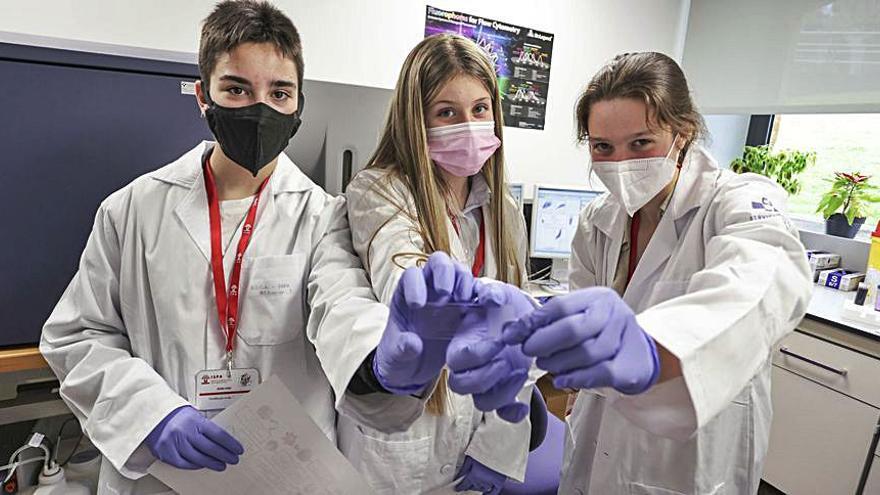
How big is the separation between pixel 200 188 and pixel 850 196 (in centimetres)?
287

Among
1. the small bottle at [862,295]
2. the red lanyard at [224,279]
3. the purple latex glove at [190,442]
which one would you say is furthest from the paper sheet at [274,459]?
the small bottle at [862,295]

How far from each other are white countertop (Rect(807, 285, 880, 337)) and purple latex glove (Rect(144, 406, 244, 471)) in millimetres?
1748

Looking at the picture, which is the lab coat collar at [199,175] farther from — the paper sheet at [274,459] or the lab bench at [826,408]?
the lab bench at [826,408]

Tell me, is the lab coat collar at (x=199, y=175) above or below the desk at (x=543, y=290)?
above

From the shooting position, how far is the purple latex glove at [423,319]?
0.58m

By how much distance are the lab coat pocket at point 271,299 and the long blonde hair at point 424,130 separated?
24 cm

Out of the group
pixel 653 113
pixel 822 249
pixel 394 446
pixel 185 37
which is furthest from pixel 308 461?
pixel 822 249

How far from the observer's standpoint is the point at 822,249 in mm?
2607

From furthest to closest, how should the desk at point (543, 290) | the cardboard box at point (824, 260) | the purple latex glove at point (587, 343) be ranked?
the cardboard box at point (824, 260)
the desk at point (543, 290)
the purple latex glove at point (587, 343)

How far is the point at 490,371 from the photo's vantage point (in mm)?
523

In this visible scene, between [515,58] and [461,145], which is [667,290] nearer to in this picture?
[461,145]

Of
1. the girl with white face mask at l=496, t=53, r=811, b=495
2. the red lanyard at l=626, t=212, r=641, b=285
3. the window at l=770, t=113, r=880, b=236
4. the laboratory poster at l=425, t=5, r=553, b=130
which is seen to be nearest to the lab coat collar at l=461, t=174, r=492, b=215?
the girl with white face mask at l=496, t=53, r=811, b=495

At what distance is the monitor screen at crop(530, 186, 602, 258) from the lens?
93.8 inches

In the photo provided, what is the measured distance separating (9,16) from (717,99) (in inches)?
127
